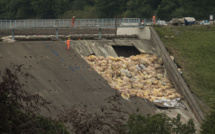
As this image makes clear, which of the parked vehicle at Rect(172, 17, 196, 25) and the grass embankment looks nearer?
the grass embankment

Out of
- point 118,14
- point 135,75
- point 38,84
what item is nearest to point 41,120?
point 38,84

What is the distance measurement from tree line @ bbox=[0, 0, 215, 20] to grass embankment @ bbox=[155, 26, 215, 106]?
21.5m

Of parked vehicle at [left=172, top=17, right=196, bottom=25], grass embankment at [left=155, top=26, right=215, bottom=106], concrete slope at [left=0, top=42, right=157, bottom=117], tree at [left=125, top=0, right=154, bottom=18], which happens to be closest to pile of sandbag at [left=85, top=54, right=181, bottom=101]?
concrete slope at [left=0, top=42, right=157, bottom=117]

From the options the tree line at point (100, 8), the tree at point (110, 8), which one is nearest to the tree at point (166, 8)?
the tree line at point (100, 8)

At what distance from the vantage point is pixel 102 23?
4056cm

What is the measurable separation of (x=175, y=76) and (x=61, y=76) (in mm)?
8765

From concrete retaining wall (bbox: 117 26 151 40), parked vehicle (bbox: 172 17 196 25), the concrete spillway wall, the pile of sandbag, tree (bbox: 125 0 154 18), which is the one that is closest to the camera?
the concrete spillway wall

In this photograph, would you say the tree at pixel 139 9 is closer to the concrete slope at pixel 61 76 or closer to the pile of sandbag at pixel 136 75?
the pile of sandbag at pixel 136 75

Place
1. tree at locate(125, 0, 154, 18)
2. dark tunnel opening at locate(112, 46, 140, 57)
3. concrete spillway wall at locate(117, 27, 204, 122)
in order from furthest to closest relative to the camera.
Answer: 1. tree at locate(125, 0, 154, 18)
2. dark tunnel opening at locate(112, 46, 140, 57)
3. concrete spillway wall at locate(117, 27, 204, 122)

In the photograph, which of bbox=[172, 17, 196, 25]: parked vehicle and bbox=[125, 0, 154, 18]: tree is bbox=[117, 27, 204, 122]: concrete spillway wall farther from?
bbox=[125, 0, 154, 18]: tree

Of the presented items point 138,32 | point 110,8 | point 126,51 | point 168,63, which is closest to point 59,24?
point 126,51

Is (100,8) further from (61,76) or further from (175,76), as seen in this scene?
(61,76)

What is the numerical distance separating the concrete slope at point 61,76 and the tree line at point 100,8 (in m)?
33.9

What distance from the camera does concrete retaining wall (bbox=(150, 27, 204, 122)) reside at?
31672mm
